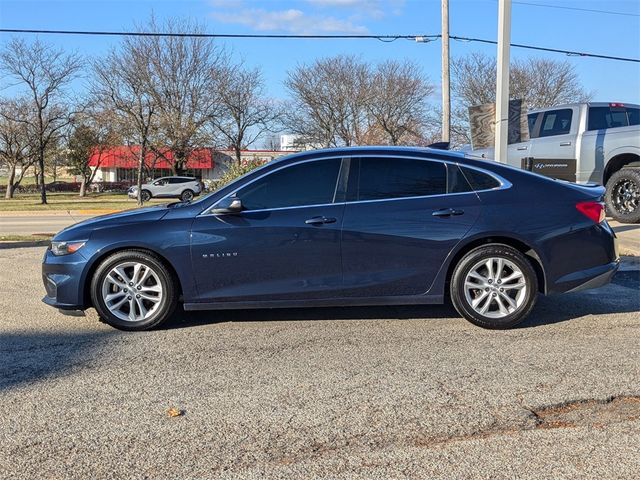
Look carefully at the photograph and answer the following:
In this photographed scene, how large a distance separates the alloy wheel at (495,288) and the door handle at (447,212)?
0.47m

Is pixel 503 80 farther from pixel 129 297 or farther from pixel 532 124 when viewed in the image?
pixel 129 297

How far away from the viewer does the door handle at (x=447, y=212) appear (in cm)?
530

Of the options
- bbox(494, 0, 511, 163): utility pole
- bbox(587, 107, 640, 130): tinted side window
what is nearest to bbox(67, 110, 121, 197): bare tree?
bbox(587, 107, 640, 130): tinted side window

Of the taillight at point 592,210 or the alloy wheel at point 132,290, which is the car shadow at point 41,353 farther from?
the taillight at point 592,210

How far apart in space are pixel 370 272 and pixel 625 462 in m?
2.64

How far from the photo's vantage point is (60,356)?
4.66 metres

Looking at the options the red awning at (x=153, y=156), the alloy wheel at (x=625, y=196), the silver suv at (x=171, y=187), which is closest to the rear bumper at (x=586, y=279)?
the alloy wheel at (x=625, y=196)

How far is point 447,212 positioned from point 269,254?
5.15 feet

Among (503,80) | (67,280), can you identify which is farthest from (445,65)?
(67,280)

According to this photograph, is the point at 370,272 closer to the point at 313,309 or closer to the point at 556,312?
the point at 313,309

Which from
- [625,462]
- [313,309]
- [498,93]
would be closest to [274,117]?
[498,93]

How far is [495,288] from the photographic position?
529cm

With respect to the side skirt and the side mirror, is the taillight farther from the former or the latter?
the side mirror

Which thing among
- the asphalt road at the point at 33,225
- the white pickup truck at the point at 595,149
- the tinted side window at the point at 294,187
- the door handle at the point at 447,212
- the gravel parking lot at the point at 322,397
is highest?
the white pickup truck at the point at 595,149
